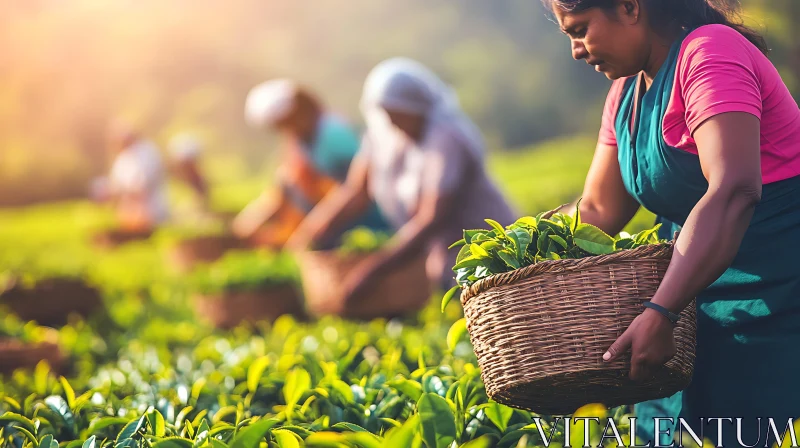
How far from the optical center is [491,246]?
70.6 inches

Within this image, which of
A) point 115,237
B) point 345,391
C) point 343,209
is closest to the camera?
point 345,391

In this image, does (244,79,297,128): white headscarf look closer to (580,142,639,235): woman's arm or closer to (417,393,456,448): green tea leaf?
(580,142,639,235): woman's arm

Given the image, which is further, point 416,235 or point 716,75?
point 416,235

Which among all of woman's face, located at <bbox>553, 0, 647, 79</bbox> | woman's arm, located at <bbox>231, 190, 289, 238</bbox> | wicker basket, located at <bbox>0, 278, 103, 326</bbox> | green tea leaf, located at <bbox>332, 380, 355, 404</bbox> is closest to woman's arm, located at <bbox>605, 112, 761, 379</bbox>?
woman's face, located at <bbox>553, 0, 647, 79</bbox>

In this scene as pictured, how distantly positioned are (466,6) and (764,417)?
64.9ft

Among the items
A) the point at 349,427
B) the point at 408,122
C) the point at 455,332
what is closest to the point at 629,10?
the point at 455,332

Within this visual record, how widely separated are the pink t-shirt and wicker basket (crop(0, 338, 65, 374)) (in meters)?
2.75

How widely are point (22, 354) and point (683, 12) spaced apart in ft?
9.34

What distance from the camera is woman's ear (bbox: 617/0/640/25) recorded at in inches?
71.6

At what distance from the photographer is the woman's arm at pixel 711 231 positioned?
5.33ft

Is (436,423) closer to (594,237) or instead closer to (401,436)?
(401,436)

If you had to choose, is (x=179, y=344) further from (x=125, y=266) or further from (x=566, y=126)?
(x=566, y=126)

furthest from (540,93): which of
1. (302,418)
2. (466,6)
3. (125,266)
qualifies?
(302,418)

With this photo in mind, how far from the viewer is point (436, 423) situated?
1709 mm
